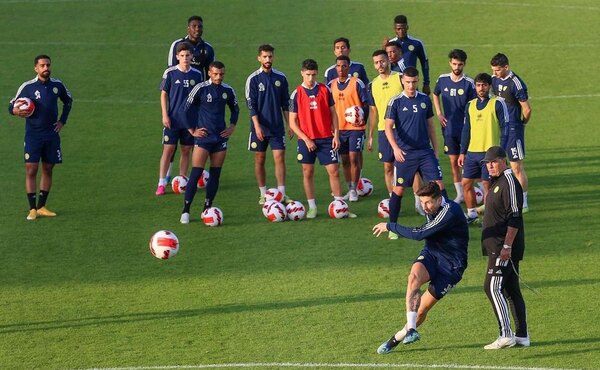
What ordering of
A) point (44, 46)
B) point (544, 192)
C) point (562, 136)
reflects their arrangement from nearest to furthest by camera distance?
point (544, 192) < point (562, 136) < point (44, 46)

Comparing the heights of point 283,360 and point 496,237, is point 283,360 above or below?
below

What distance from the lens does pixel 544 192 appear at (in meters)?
19.7

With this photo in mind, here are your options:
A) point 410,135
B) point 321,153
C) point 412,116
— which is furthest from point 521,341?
point 321,153

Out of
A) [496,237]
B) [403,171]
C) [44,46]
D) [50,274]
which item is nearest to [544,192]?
[403,171]

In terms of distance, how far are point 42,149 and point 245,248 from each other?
3871mm

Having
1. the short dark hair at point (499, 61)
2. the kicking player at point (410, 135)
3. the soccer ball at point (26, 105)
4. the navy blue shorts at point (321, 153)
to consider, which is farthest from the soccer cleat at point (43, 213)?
the short dark hair at point (499, 61)

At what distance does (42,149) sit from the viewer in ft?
61.0

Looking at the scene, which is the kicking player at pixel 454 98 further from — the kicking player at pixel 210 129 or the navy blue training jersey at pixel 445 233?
the navy blue training jersey at pixel 445 233

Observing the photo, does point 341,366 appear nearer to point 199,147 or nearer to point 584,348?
point 584,348

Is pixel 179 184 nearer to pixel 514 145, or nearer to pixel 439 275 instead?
pixel 514 145

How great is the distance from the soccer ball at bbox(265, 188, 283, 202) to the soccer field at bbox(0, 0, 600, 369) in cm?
48

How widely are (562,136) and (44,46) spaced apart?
13.5 metres

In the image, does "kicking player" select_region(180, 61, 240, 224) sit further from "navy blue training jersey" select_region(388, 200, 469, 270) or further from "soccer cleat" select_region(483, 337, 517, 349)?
"soccer cleat" select_region(483, 337, 517, 349)

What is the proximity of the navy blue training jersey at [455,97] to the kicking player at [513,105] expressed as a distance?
43 cm
